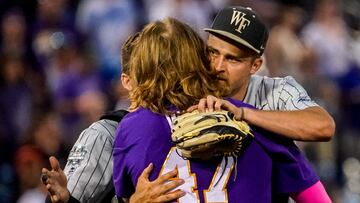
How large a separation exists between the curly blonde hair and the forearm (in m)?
0.18

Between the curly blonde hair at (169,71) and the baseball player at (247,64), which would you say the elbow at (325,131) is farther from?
A: the curly blonde hair at (169,71)

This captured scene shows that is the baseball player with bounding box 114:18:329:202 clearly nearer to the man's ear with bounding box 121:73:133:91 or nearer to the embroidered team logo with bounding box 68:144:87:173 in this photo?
the man's ear with bounding box 121:73:133:91

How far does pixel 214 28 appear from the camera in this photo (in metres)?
4.65

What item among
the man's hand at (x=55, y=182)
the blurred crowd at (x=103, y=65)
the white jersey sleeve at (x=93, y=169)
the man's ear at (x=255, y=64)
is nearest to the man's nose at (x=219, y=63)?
the man's ear at (x=255, y=64)

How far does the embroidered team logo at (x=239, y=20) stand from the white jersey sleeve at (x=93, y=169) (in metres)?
0.77

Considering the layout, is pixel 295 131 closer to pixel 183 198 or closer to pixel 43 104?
pixel 183 198

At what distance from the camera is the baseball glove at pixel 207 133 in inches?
140

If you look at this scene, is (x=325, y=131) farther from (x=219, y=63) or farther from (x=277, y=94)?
(x=219, y=63)

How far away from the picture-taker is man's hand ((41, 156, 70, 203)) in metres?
4.03

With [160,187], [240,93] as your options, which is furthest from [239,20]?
[160,187]

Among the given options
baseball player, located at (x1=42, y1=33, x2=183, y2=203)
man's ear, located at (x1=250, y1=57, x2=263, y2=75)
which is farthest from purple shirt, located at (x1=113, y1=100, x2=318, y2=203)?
man's ear, located at (x1=250, y1=57, x2=263, y2=75)

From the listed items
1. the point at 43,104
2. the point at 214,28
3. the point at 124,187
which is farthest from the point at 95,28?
the point at 124,187

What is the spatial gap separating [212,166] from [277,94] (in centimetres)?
93

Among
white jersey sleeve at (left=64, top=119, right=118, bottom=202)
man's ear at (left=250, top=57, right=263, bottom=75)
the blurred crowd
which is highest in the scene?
man's ear at (left=250, top=57, right=263, bottom=75)
